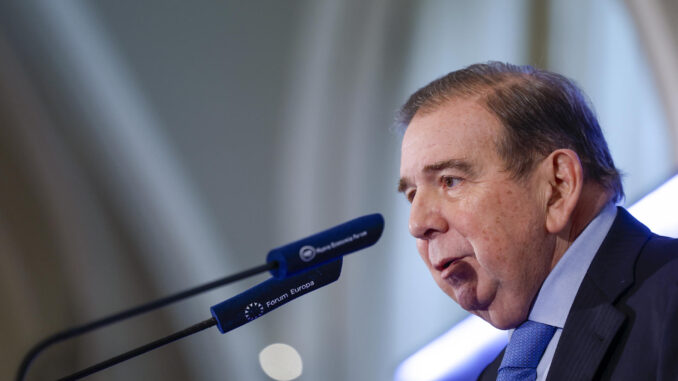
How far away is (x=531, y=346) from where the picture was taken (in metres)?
1.37

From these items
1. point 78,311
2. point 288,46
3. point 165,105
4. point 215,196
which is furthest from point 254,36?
point 78,311

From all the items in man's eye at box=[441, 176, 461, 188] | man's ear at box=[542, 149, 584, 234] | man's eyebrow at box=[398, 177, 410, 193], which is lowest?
man's ear at box=[542, 149, 584, 234]

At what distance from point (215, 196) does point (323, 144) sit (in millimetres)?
395

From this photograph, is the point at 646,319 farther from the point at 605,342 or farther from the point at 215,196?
the point at 215,196

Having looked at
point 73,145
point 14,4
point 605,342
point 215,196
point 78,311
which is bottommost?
point 605,342

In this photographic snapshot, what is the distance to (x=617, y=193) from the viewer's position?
149cm

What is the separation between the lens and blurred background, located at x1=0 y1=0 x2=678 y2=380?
1.80 meters

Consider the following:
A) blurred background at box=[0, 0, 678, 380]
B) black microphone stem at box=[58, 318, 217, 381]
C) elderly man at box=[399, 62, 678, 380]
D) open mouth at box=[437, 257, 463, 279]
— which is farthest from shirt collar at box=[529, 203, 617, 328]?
black microphone stem at box=[58, 318, 217, 381]

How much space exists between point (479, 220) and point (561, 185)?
0.20 meters

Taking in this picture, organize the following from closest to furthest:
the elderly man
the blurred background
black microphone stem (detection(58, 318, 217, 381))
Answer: black microphone stem (detection(58, 318, 217, 381)) → the elderly man → the blurred background

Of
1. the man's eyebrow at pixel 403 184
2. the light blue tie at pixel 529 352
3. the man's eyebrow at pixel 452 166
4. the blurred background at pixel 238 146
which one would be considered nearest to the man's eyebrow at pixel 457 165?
the man's eyebrow at pixel 452 166

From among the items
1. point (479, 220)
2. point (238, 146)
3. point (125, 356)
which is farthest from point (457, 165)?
point (238, 146)

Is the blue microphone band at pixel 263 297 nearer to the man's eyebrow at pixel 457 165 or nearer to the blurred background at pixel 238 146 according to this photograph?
the man's eyebrow at pixel 457 165

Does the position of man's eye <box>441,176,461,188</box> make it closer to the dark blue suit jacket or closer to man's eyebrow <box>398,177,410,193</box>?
man's eyebrow <box>398,177,410,193</box>
